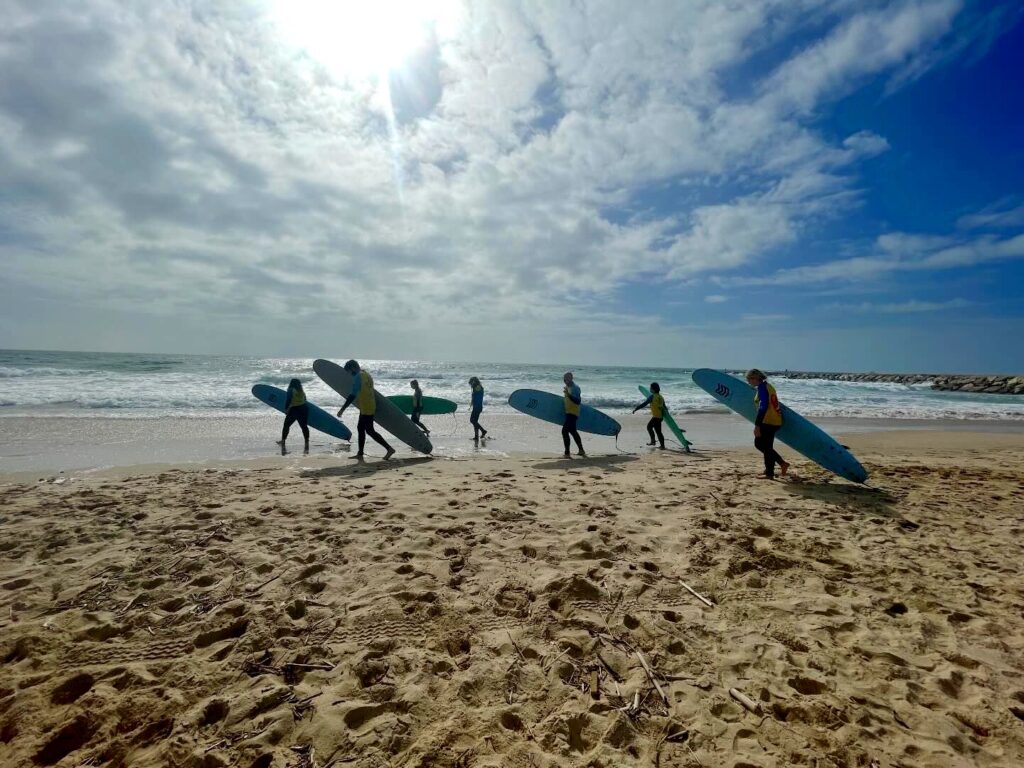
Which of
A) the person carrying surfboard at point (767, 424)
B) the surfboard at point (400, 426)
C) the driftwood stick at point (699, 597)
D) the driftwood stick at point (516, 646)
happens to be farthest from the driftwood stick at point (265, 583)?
the person carrying surfboard at point (767, 424)

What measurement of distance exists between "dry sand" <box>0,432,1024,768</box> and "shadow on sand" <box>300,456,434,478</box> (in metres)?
1.80

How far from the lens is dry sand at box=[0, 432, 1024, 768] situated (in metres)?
1.94

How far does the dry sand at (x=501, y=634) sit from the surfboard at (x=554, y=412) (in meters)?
6.03

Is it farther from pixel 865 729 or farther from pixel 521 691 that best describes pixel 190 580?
pixel 865 729

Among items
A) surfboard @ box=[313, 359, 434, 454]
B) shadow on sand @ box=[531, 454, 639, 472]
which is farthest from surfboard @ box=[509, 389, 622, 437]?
surfboard @ box=[313, 359, 434, 454]

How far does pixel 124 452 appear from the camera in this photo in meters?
8.62

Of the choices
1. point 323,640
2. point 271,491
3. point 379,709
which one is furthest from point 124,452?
point 379,709

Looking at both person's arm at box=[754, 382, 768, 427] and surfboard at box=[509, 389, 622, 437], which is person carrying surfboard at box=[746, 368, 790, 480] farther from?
surfboard at box=[509, 389, 622, 437]

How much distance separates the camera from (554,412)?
36.2 feet

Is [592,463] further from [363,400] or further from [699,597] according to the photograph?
[699,597]

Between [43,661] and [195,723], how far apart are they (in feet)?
3.67

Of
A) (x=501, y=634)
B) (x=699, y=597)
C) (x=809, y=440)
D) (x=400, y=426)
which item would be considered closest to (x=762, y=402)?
(x=809, y=440)

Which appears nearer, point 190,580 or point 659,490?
point 190,580

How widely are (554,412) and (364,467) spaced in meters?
4.99
